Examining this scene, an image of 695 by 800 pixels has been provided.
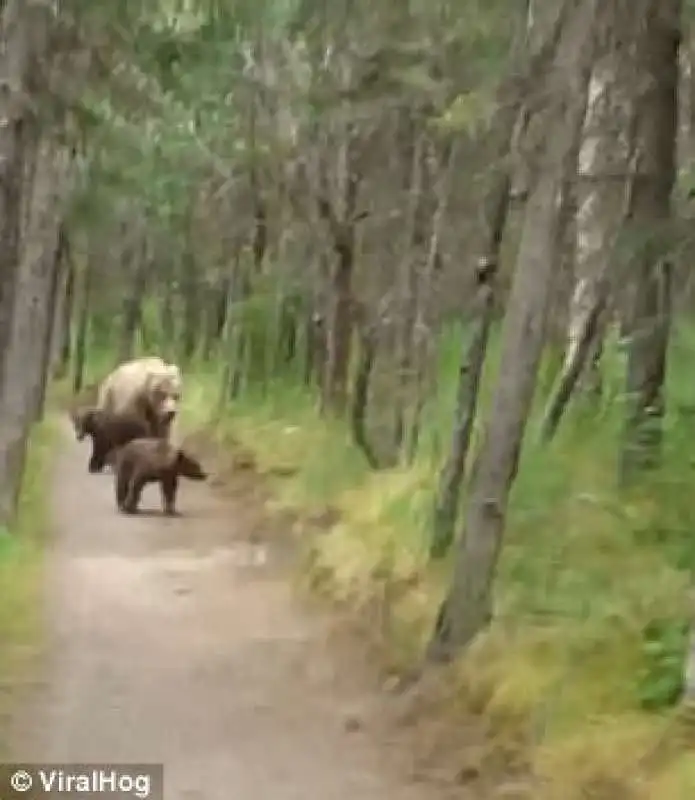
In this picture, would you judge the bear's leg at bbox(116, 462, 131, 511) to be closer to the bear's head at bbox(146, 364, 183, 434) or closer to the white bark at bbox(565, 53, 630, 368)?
the bear's head at bbox(146, 364, 183, 434)

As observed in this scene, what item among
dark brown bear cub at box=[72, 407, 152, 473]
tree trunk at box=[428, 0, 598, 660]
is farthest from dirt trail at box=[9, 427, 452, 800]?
dark brown bear cub at box=[72, 407, 152, 473]

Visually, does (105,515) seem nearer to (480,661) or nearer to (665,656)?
(480,661)

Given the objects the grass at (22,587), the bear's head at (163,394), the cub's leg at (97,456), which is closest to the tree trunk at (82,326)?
the bear's head at (163,394)

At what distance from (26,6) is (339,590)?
4.13 metres

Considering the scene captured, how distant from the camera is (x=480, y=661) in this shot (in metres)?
7.40

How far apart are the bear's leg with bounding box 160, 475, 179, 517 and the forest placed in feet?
3.55

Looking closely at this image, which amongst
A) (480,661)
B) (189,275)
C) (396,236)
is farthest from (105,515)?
(189,275)

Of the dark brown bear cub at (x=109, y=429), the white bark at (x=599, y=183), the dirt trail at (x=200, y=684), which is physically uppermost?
the white bark at (x=599, y=183)

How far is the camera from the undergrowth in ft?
19.6

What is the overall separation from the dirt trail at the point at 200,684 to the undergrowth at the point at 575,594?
1.72ft

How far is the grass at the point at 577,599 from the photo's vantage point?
5.95m

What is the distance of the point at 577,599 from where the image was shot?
6992mm

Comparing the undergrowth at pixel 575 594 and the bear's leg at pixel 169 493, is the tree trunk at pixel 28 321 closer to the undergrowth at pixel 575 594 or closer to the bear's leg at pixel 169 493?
the bear's leg at pixel 169 493

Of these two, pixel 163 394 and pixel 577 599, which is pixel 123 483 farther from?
pixel 577 599
